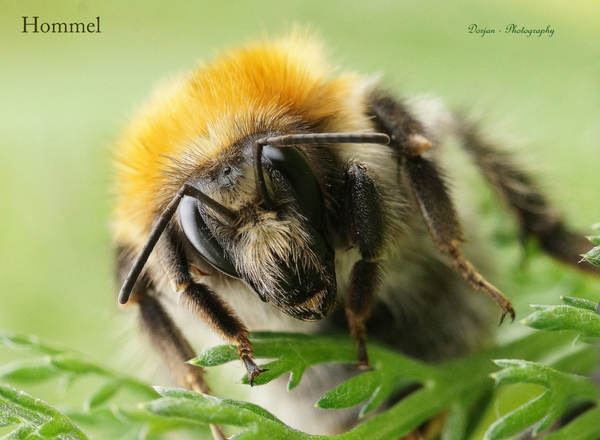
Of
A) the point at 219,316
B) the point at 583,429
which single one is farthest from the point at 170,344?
the point at 583,429

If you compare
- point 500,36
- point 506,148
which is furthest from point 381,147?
point 500,36

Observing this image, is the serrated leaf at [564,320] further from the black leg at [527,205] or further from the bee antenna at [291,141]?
the black leg at [527,205]

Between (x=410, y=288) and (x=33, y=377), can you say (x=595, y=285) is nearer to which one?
(x=410, y=288)

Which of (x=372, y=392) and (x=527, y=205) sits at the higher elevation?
(x=527, y=205)

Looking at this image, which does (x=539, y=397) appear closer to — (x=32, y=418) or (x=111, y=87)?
(x=32, y=418)

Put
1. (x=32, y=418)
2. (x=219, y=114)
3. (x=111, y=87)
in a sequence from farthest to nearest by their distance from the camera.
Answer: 1. (x=111, y=87)
2. (x=219, y=114)
3. (x=32, y=418)

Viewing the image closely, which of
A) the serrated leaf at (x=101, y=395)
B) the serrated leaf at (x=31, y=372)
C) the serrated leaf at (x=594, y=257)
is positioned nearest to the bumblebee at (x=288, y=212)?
the serrated leaf at (x=101, y=395)

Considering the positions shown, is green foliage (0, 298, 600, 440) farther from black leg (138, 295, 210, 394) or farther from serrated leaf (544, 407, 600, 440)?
black leg (138, 295, 210, 394)

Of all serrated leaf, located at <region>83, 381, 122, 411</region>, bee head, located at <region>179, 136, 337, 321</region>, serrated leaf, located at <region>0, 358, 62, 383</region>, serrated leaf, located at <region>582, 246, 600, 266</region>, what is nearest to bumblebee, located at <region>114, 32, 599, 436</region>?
bee head, located at <region>179, 136, 337, 321</region>
